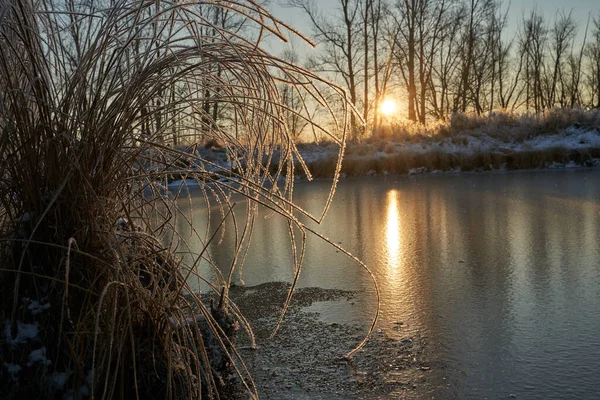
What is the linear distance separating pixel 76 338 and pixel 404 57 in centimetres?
1948

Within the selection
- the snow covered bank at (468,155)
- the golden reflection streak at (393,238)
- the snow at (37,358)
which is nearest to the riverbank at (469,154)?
the snow covered bank at (468,155)

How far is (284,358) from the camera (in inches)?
58.6

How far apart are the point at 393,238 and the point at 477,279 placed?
44.5 inches

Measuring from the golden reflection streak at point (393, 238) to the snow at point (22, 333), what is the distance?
1.72m

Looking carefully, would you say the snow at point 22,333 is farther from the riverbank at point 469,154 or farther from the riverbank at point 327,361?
the riverbank at point 469,154

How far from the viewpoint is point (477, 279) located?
7.63 feet

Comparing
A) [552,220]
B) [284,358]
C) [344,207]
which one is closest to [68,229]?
[284,358]

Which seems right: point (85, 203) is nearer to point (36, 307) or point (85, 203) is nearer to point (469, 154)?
point (36, 307)

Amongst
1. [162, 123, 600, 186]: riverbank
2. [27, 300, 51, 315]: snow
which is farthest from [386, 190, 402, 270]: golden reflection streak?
[162, 123, 600, 186]: riverbank

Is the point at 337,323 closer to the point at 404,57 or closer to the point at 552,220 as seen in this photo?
the point at 552,220

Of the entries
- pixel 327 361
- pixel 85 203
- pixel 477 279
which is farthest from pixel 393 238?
pixel 85 203

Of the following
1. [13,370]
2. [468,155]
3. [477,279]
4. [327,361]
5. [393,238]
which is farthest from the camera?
[468,155]

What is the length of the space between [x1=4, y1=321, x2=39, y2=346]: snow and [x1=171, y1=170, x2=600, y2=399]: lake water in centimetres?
86

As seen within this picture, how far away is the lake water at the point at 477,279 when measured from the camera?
1.38 metres
